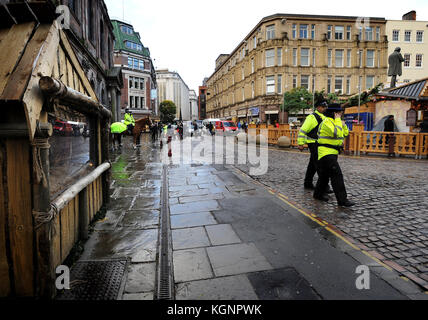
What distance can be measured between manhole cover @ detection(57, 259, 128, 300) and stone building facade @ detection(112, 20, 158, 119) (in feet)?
169

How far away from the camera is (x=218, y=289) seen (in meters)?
2.56

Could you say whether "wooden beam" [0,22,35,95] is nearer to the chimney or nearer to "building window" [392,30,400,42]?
"building window" [392,30,400,42]

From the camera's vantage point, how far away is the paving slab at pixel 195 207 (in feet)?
16.1

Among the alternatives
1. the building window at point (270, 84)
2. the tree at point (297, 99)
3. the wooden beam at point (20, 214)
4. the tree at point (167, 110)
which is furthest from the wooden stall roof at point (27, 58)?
Answer: the tree at point (167, 110)

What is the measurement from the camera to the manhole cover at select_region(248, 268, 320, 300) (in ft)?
7.98

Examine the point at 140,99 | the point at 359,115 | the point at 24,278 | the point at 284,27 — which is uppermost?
the point at 284,27

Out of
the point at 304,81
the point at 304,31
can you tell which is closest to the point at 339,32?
the point at 304,31

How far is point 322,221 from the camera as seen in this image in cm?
432

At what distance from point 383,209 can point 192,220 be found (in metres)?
3.33

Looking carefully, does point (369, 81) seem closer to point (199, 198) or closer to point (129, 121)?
point (129, 121)

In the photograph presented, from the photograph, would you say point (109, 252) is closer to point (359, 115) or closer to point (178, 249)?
point (178, 249)
